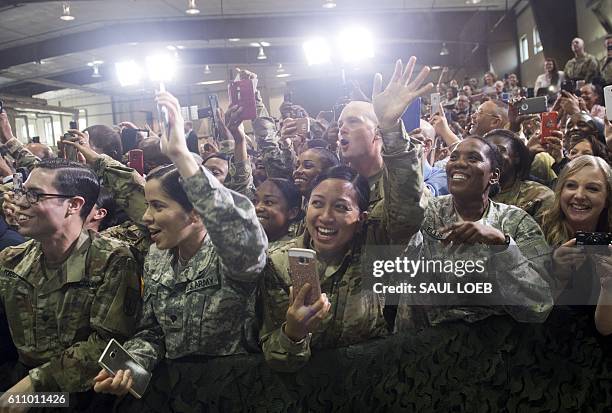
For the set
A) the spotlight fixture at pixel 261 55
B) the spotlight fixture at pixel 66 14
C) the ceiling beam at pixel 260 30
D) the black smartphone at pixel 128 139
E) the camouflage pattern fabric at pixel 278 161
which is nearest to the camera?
the camouflage pattern fabric at pixel 278 161

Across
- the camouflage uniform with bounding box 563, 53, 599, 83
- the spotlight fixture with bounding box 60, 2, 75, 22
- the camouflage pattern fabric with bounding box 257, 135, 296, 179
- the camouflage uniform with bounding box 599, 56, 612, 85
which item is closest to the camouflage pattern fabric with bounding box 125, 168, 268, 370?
the camouflage pattern fabric with bounding box 257, 135, 296, 179

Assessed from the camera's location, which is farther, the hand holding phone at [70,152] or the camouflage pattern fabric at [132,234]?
the hand holding phone at [70,152]

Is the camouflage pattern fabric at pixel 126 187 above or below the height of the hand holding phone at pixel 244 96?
below

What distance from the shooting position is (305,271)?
1.16 meters

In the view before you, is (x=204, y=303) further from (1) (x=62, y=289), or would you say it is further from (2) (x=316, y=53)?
(2) (x=316, y=53)

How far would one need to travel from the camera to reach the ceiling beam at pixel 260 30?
5.07 metres

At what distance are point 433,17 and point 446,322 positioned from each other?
7.05m

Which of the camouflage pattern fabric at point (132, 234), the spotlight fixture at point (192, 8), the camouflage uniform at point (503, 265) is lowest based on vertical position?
the camouflage uniform at point (503, 265)

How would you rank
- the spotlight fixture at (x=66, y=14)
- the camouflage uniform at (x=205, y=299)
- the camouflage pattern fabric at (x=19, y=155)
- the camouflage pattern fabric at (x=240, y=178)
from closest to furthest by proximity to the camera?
the camouflage uniform at (x=205, y=299), the camouflage pattern fabric at (x=240, y=178), the camouflage pattern fabric at (x=19, y=155), the spotlight fixture at (x=66, y=14)

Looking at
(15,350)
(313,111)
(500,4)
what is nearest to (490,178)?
(15,350)

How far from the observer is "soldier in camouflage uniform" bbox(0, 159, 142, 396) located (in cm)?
135

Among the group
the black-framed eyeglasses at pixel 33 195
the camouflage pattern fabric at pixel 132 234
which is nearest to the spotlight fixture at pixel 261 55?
the camouflage pattern fabric at pixel 132 234

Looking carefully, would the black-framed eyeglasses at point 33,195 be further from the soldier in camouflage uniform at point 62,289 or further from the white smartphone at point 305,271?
the white smartphone at point 305,271

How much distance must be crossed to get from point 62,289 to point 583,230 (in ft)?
4.51
